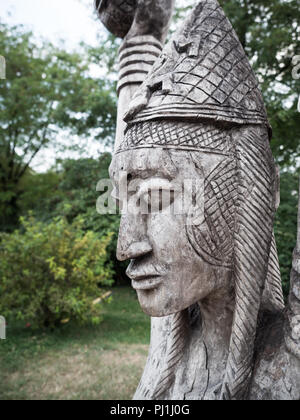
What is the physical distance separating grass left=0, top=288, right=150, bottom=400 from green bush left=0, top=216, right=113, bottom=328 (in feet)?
1.25

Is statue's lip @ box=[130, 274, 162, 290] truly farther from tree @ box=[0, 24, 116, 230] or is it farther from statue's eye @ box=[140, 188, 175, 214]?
tree @ box=[0, 24, 116, 230]

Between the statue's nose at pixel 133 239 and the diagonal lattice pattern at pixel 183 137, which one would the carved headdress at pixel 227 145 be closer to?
the diagonal lattice pattern at pixel 183 137

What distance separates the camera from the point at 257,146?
132cm

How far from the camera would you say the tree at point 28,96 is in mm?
11750

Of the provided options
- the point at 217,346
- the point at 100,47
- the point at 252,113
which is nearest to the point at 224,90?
the point at 252,113

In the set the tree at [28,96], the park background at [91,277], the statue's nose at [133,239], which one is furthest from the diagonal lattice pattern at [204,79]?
the tree at [28,96]

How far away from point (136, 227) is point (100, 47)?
10.3m

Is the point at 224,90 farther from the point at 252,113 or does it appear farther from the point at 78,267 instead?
the point at 78,267

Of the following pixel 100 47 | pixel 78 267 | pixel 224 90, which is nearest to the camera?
pixel 224 90

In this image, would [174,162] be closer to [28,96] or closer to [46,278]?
[46,278]

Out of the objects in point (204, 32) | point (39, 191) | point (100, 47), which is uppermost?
point (100, 47)

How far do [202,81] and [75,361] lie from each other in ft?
14.3

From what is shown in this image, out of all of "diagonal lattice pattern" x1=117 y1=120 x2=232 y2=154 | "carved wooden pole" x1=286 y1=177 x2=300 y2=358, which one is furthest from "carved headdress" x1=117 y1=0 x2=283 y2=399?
"carved wooden pole" x1=286 y1=177 x2=300 y2=358

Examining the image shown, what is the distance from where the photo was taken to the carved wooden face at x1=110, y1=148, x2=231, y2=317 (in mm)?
1234
